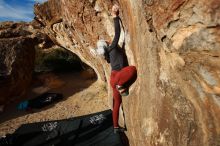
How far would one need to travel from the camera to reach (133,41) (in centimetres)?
564

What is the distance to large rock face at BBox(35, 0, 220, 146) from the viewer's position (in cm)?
339

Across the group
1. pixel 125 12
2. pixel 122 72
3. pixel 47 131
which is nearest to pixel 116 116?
pixel 122 72

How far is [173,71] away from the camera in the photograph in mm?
4406

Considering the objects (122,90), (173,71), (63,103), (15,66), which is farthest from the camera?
(15,66)

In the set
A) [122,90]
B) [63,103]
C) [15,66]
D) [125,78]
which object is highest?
[15,66]

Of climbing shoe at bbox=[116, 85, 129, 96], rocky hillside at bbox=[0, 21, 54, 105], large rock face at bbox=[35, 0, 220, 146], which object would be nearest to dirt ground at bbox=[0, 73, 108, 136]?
rocky hillside at bbox=[0, 21, 54, 105]

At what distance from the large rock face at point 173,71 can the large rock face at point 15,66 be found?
953 centimetres

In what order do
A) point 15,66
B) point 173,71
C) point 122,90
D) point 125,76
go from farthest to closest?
point 15,66 < point 122,90 < point 125,76 < point 173,71

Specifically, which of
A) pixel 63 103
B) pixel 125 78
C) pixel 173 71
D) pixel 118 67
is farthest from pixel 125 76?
pixel 63 103

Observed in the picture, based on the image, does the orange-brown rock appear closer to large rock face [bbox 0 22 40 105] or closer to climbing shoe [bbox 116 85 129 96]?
large rock face [bbox 0 22 40 105]

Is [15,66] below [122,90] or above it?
above

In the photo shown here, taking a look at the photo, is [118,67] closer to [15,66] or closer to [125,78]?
[125,78]

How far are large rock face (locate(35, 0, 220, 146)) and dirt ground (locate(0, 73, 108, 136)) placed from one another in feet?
20.1

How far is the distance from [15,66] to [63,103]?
12.4ft
